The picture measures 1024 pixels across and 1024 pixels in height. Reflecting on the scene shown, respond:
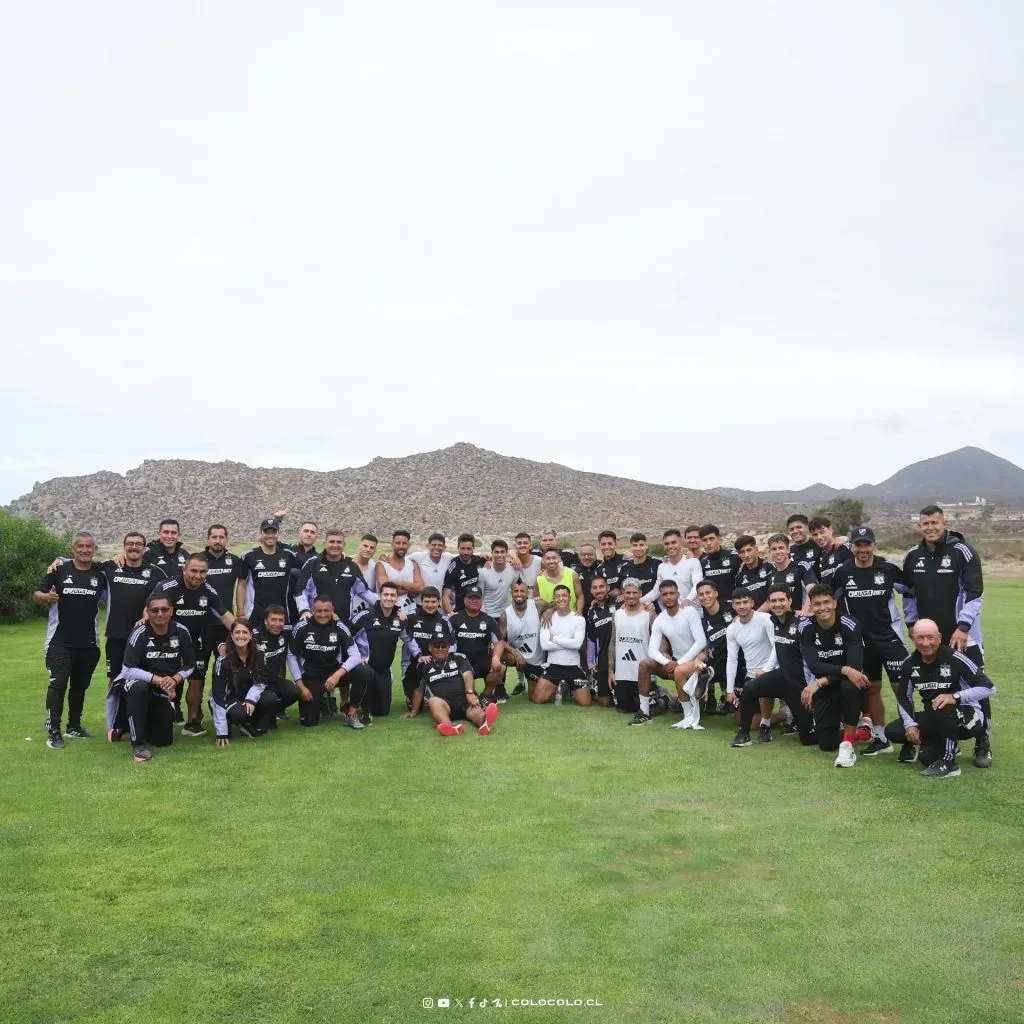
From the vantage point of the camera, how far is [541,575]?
32.8 ft

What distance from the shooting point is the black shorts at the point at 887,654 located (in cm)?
727

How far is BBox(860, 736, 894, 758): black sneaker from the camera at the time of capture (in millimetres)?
7074

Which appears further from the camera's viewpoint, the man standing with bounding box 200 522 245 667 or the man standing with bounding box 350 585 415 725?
the man standing with bounding box 350 585 415 725

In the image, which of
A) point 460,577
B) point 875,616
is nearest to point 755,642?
point 875,616

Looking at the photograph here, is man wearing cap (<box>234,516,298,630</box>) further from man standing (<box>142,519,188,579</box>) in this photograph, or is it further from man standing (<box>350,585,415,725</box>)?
man standing (<box>350,585,415,725</box>)

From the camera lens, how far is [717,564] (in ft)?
30.1

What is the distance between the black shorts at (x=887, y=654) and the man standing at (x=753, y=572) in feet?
4.19

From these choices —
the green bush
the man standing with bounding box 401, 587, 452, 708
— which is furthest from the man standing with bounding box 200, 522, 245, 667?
the green bush

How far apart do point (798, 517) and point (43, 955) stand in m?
6.80

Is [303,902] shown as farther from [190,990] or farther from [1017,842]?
[1017,842]

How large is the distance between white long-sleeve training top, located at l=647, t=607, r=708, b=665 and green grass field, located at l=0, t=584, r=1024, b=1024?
138 centimetres

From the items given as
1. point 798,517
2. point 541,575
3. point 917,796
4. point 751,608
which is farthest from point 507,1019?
point 541,575

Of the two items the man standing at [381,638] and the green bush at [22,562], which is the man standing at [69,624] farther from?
the green bush at [22,562]

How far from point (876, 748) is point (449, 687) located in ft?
11.8
